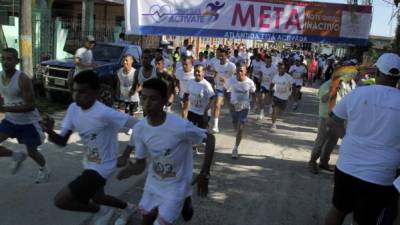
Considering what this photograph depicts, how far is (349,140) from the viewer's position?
409 centimetres

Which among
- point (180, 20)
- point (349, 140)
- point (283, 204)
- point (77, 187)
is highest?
point (180, 20)

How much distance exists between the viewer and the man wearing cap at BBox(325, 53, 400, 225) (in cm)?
388

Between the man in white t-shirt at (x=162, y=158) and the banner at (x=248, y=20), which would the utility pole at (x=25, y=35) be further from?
the man in white t-shirt at (x=162, y=158)

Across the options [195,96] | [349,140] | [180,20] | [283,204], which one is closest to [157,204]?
[349,140]

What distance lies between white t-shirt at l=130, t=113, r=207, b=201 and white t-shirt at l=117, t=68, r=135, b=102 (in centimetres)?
604

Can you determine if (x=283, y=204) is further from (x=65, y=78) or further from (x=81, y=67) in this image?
(x=65, y=78)

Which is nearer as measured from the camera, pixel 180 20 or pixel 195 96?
pixel 195 96

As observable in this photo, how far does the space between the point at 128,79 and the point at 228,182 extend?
12.3 ft

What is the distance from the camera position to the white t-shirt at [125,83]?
9.98 m

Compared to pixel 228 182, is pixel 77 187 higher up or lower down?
higher up

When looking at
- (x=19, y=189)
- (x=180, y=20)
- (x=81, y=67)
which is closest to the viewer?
(x=19, y=189)

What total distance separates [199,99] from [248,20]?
2.25 meters

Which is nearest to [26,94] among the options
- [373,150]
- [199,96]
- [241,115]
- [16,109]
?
[16,109]

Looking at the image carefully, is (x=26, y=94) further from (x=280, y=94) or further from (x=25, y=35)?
(x=280, y=94)
